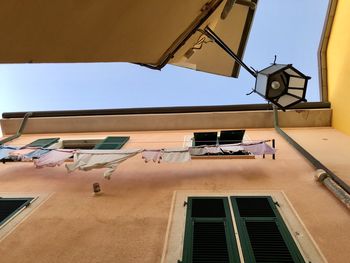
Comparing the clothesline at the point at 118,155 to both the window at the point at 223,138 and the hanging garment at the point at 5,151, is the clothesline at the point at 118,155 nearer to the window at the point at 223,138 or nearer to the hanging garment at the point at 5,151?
the hanging garment at the point at 5,151

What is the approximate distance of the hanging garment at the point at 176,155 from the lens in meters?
5.95

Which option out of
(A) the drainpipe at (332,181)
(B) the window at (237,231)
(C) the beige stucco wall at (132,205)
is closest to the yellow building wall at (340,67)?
(C) the beige stucco wall at (132,205)

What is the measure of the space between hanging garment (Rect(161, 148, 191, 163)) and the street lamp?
181 centimetres

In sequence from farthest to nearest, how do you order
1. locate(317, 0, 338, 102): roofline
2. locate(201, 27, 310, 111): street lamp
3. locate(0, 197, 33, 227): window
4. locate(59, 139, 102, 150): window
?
locate(59, 139, 102, 150): window, locate(317, 0, 338, 102): roofline, locate(201, 27, 310, 111): street lamp, locate(0, 197, 33, 227): window

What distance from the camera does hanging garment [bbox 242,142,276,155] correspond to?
20.3ft

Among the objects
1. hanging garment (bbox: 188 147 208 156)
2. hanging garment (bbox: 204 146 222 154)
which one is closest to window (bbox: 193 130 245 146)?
hanging garment (bbox: 204 146 222 154)

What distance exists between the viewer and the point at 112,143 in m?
8.70

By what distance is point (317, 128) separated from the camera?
9141 millimetres

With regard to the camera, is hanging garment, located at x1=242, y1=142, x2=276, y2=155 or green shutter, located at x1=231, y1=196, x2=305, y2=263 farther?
hanging garment, located at x1=242, y1=142, x2=276, y2=155

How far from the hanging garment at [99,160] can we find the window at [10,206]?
3.14 feet

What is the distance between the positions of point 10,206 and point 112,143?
3820 millimetres

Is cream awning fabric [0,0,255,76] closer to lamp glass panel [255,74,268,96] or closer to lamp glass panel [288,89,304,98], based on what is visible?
lamp glass panel [255,74,268,96]

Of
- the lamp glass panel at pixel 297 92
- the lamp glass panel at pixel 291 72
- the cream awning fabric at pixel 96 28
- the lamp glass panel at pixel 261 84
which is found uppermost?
the cream awning fabric at pixel 96 28

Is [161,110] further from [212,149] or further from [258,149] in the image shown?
[258,149]
